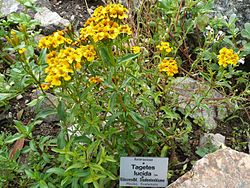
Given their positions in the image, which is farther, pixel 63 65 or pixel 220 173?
pixel 220 173

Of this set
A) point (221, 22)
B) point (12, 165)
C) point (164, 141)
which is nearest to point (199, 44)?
point (221, 22)

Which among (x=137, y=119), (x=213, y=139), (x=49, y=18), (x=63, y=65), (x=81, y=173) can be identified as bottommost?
(x=213, y=139)

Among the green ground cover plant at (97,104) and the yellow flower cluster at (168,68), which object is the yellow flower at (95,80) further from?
the yellow flower cluster at (168,68)

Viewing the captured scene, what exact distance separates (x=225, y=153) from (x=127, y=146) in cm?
40

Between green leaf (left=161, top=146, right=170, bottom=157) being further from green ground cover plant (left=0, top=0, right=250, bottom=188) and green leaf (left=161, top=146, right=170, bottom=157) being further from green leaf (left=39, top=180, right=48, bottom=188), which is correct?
green leaf (left=39, top=180, right=48, bottom=188)

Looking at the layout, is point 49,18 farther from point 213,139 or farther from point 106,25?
point 106,25

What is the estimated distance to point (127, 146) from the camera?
1.70 metres

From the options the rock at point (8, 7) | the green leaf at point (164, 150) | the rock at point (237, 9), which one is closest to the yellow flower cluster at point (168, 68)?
the green leaf at point (164, 150)

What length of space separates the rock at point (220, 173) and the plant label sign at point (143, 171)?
6cm

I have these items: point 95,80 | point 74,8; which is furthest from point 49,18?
point 95,80

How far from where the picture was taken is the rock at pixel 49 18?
2.55 metres

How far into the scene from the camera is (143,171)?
1623 millimetres

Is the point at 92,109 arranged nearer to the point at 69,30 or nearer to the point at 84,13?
the point at 69,30

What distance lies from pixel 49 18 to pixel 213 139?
129 cm
